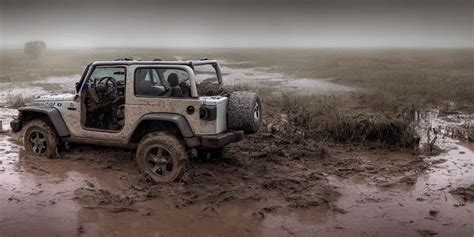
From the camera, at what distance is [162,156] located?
270 inches

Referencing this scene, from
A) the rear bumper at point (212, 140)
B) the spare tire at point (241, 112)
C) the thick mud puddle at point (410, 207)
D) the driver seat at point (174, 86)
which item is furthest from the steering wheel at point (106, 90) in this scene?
the thick mud puddle at point (410, 207)

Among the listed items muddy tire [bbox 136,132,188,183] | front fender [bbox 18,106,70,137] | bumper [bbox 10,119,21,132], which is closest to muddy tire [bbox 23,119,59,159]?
bumper [bbox 10,119,21,132]

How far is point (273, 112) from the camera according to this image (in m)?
13.7

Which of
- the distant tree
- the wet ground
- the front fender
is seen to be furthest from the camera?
the distant tree

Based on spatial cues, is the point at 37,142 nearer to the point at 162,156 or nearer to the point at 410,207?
the point at 162,156

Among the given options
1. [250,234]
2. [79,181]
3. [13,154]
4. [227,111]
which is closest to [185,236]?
[250,234]

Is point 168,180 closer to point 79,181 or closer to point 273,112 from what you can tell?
point 79,181

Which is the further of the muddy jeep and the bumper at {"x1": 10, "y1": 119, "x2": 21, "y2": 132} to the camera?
the bumper at {"x1": 10, "y1": 119, "x2": 21, "y2": 132}

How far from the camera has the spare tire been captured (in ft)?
22.1

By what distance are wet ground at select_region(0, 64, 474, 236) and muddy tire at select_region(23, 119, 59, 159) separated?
0.67 feet

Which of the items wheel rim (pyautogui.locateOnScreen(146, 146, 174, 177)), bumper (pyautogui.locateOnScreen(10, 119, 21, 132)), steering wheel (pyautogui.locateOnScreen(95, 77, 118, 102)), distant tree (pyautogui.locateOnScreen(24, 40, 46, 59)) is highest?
distant tree (pyautogui.locateOnScreen(24, 40, 46, 59))

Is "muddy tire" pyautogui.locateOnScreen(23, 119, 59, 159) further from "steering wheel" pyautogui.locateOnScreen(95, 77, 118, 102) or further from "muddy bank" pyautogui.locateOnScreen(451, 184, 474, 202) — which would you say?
"muddy bank" pyautogui.locateOnScreen(451, 184, 474, 202)

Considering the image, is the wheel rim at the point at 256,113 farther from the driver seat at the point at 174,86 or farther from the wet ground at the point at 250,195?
the driver seat at the point at 174,86

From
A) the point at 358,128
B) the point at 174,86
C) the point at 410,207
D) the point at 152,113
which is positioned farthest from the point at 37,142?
the point at 358,128
